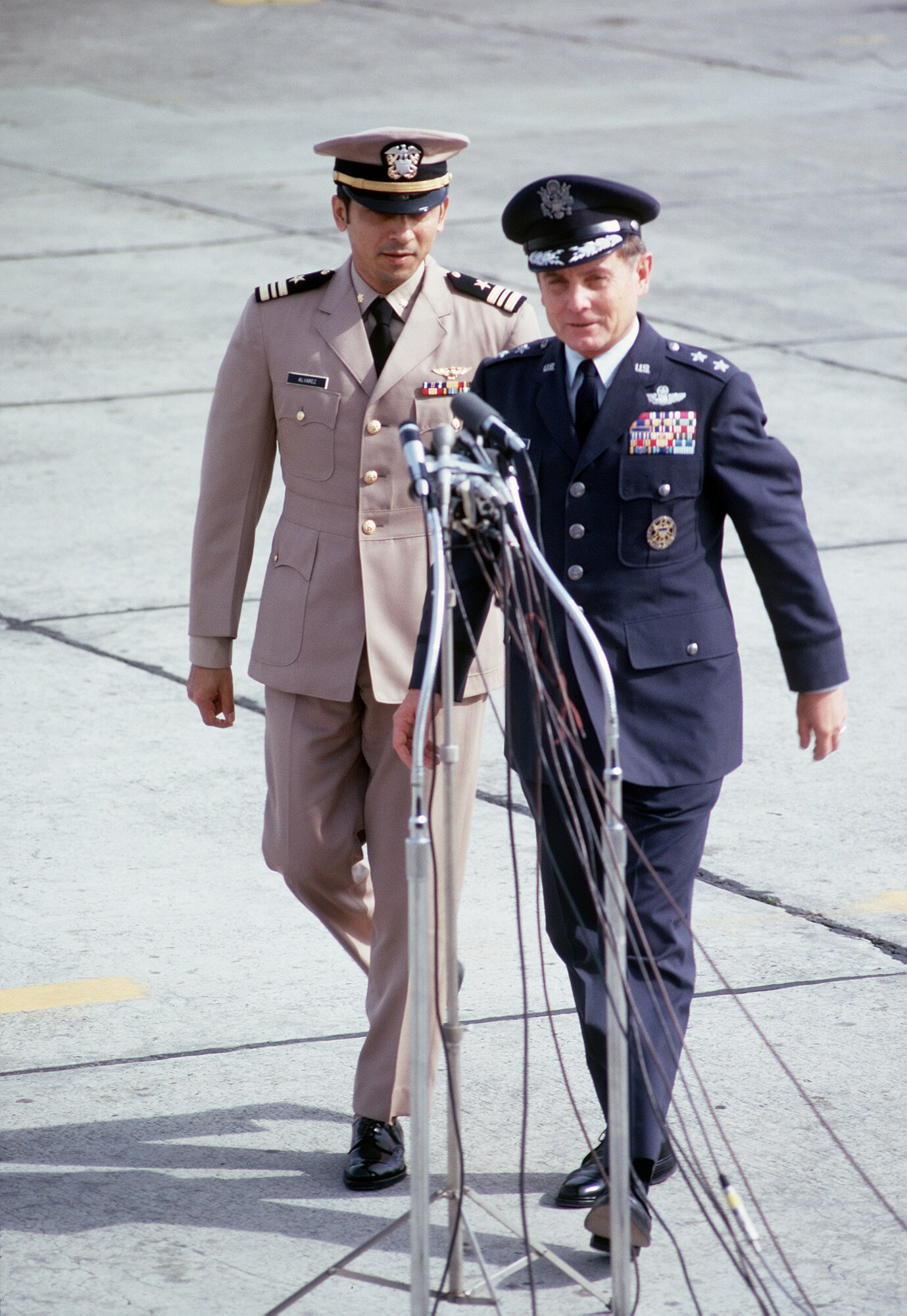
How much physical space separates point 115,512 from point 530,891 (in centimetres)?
352

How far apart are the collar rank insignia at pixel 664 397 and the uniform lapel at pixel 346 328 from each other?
608 millimetres

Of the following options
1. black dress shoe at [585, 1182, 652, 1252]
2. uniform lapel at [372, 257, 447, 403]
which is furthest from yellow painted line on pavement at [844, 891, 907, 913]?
uniform lapel at [372, 257, 447, 403]

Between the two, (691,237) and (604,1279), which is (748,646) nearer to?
(604,1279)

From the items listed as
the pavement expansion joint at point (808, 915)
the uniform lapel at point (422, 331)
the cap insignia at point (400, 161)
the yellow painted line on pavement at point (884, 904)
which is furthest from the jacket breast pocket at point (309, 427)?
the yellow painted line on pavement at point (884, 904)

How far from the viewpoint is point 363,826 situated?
3.83 meters

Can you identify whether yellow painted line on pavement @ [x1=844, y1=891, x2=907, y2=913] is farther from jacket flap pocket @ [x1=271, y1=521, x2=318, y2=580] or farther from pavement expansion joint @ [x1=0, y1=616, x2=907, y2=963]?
jacket flap pocket @ [x1=271, y1=521, x2=318, y2=580]

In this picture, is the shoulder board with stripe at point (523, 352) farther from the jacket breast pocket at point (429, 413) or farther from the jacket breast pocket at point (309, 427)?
the jacket breast pocket at point (309, 427)

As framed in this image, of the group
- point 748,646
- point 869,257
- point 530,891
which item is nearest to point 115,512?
point 748,646

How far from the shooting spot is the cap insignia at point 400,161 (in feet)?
11.7

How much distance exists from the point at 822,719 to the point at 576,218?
994mm

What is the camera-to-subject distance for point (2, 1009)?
14.0 ft

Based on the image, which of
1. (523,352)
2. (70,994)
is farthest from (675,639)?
(70,994)

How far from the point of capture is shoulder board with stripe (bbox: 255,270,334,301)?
3.80 m

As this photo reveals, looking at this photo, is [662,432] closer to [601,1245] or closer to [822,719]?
[822,719]
